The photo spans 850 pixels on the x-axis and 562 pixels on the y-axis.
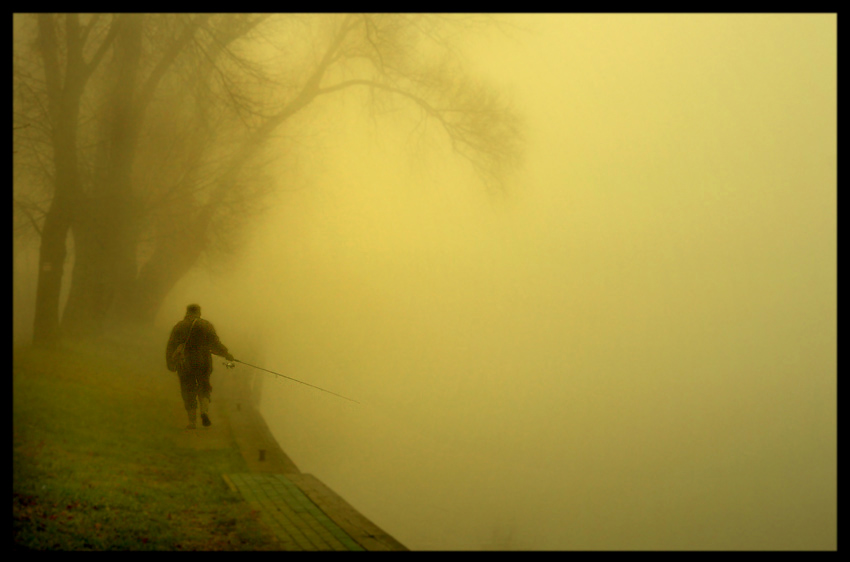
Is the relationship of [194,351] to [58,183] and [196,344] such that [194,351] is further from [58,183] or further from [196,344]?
[58,183]

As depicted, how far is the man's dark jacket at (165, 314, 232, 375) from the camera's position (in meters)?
0.56

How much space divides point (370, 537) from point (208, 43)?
5312 millimetres

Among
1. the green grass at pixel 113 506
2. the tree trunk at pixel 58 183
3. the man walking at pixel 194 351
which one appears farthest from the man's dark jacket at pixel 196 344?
the green grass at pixel 113 506

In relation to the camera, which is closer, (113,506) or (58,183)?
(58,183)

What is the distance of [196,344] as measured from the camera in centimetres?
57

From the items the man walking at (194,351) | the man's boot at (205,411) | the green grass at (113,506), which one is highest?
the man walking at (194,351)

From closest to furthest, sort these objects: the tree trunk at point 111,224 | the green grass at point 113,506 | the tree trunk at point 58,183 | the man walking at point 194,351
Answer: the man walking at point 194,351, the tree trunk at point 111,224, the tree trunk at point 58,183, the green grass at point 113,506

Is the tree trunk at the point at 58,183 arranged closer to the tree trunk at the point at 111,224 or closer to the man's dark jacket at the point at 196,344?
the tree trunk at the point at 111,224

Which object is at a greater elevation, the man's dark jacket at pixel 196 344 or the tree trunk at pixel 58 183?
the tree trunk at pixel 58 183

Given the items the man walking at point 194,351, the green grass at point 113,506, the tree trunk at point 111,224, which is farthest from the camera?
the green grass at point 113,506

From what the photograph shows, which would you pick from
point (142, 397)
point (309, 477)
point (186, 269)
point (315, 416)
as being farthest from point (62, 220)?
point (309, 477)

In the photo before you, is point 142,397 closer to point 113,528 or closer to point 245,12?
point 245,12

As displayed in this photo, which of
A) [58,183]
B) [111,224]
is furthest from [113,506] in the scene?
[111,224]

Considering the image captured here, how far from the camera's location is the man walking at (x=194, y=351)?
1.85ft
